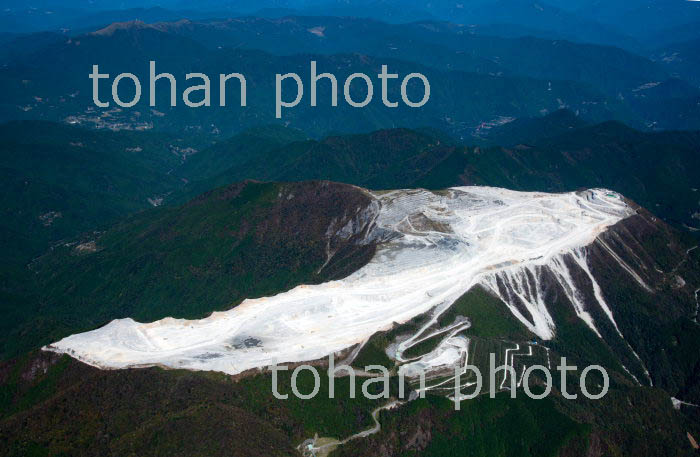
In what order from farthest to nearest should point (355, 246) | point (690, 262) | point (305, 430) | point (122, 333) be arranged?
point (355, 246) < point (690, 262) < point (122, 333) < point (305, 430)

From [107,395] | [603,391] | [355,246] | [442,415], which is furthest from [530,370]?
[107,395]

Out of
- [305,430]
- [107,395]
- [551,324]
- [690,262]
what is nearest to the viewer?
[107,395]

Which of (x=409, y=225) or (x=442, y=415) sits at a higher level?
(x=409, y=225)

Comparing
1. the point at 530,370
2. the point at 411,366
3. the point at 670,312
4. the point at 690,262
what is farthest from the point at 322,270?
the point at 690,262

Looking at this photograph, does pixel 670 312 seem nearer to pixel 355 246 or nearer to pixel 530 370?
pixel 530 370

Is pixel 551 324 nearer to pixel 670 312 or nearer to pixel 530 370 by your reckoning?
pixel 530 370

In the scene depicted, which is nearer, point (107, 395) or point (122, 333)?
point (107, 395)
